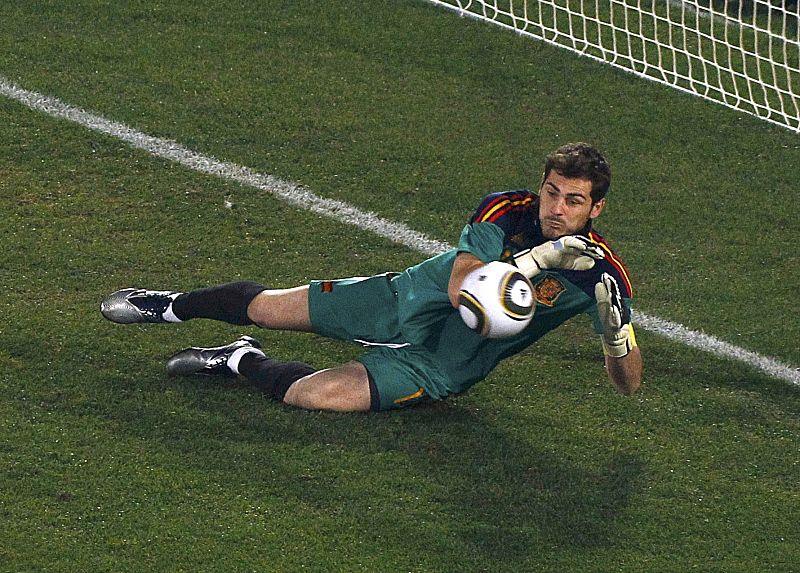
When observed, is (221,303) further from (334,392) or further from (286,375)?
(334,392)

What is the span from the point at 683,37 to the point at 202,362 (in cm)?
436

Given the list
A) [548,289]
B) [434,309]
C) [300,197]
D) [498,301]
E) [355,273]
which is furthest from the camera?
[300,197]

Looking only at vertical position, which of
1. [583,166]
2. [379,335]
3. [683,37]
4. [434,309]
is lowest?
[379,335]

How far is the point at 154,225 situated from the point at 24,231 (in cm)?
58

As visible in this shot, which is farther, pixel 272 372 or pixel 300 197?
pixel 300 197

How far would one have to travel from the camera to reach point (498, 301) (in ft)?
15.6

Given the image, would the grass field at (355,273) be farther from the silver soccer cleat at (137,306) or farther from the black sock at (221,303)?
the black sock at (221,303)

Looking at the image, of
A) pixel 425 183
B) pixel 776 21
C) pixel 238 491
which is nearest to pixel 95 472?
pixel 238 491

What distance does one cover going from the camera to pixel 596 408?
18.1 feet

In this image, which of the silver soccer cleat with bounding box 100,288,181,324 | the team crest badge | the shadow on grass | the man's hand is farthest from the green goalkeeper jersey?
the silver soccer cleat with bounding box 100,288,181,324

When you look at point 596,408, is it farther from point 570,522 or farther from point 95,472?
point 95,472

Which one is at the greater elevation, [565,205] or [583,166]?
[583,166]

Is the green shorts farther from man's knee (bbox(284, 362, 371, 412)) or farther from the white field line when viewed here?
the white field line

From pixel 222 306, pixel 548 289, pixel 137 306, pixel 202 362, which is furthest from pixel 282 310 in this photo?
pixel 548 289
